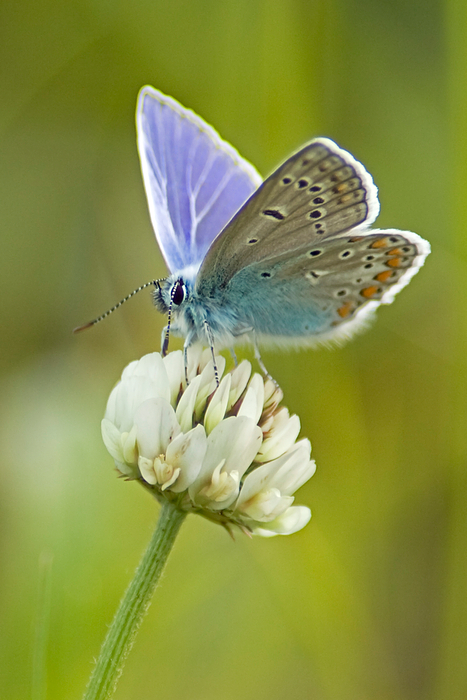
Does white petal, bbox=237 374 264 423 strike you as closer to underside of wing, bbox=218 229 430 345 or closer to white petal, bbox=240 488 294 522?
white petal, bbox=240 488 294 522

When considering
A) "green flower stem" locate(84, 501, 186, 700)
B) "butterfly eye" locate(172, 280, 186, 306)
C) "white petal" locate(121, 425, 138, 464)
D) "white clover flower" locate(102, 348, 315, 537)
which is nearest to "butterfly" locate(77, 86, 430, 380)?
"butterfly eye" locate(172, 280, 186, 306)

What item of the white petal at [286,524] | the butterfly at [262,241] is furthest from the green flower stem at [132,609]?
the butterfly at [262,241]

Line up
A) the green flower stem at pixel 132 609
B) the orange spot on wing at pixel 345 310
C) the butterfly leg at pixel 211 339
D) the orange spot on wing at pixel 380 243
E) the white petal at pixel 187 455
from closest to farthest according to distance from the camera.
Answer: the green flower stem at pixel 132 609
the white petal at pixel 187 455
the butterfly leg at pixel 211 339
the orange spot on wing at pixel 380 243
the orange spot on wing at pixel 345 310

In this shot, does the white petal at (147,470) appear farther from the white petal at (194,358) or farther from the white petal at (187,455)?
the white petal at (194,358)

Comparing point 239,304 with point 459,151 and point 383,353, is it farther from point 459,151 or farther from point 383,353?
point 459,151

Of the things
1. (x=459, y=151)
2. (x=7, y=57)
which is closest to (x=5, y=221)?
(x=7, y=57)

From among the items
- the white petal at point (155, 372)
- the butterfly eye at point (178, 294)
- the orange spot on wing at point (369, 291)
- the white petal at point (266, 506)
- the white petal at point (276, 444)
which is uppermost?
the butterfly eye at point (178, 294)
